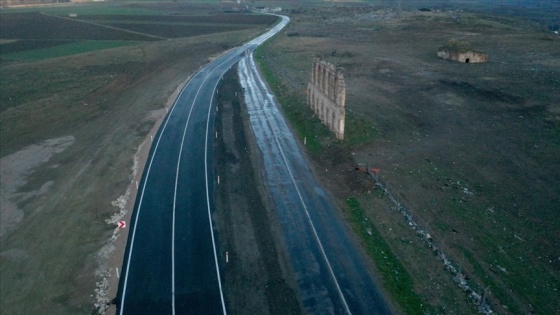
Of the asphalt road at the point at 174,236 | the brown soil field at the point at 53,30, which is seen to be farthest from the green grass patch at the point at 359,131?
the brown soil field at the point at 53,30

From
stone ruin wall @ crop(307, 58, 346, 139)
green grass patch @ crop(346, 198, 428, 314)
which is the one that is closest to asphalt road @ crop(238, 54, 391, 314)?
green grass patch @ crop(346, 198, 428, 314)

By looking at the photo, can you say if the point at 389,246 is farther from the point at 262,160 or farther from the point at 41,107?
the point at 41,107

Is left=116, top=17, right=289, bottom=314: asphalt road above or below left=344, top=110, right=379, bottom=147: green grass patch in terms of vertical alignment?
below

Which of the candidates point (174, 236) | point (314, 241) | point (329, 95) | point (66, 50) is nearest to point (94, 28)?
point (66, 50)

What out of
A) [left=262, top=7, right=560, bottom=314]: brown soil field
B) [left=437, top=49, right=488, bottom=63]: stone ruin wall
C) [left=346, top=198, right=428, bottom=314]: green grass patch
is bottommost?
[left=346, top=198, right=428, bottom=314]: green grass patch

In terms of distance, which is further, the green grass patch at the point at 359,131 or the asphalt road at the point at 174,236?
the green grass patch at the point at 359,131

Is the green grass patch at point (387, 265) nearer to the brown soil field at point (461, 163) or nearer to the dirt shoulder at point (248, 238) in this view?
the brown soil field at point (461, 163)

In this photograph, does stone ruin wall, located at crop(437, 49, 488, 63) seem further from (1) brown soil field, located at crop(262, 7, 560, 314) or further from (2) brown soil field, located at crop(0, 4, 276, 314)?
(2) brown soil field, located at crop(0, 4, 276, 314)
